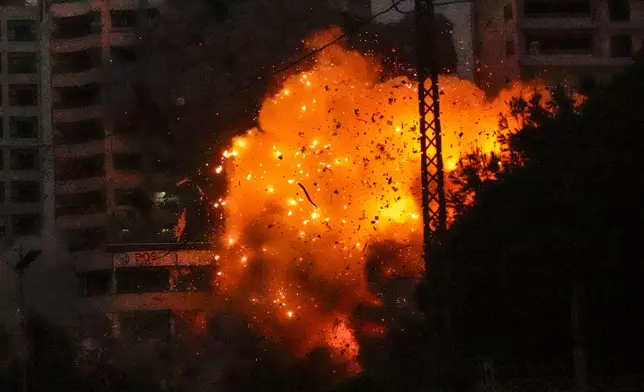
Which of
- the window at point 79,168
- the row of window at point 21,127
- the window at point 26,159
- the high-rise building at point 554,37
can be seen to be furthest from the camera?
the row of window at point 21,127

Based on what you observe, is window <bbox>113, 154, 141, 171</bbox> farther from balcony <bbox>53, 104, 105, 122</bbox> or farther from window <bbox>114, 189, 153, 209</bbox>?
balcony <bbox>53, 104, 105, 122</bbox>

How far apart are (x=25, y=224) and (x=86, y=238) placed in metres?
4.36

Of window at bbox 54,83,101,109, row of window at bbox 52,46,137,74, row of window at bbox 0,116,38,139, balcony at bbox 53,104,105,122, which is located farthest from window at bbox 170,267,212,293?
row of window at bbox 0,116,38,139

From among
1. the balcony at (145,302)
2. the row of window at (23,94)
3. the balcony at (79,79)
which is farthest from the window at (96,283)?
the row of window at (23,94)

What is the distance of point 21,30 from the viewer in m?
53.6

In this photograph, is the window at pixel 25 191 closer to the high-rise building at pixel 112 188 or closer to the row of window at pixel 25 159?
the row of window at pixel 25 159

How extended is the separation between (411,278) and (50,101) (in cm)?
3411

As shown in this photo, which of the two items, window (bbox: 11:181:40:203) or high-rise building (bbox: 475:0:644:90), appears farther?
window (bbox: 11:181:40:203)

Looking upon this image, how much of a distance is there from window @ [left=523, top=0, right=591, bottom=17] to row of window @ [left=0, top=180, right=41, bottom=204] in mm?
29985

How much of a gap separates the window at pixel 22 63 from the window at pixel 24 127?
302 cm

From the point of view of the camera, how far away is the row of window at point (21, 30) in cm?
5328

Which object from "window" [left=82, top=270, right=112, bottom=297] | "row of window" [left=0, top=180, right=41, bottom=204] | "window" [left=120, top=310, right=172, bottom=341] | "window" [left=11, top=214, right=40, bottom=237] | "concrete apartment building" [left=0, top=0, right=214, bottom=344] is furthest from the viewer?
→ "row of window" [left=0, top=180, right=41, bottom=204]

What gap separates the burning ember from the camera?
2506cm

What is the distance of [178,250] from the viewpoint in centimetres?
4647
